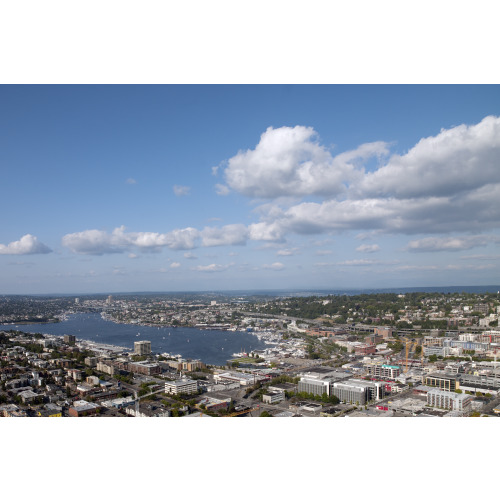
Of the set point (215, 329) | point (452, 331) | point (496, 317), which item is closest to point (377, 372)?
point (452, 331)

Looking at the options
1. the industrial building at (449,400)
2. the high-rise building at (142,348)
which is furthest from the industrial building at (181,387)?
the high-rise building at (142,348)

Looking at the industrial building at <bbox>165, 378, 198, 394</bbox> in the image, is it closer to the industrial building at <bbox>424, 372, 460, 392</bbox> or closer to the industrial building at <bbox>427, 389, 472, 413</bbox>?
the industrial building at <bbox>427, 389, 472, 413</bbox>

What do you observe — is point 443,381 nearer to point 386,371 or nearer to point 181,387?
point 386,371

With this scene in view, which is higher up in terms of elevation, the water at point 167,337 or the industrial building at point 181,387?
the industrial building at point 181,387

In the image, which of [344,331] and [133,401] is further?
[344,331]

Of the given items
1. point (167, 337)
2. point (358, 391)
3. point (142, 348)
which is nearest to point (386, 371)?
point (358, 391)

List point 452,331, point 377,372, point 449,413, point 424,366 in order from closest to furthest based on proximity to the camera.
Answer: point 449,413
point 377,372
point 424,366
point 452,331

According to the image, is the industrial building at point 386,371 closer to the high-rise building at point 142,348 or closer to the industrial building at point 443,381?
the industrial building at point 443,381

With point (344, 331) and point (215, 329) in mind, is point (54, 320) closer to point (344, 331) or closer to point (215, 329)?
point (215, 329)

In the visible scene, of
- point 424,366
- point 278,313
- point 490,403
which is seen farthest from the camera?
point 278,313
